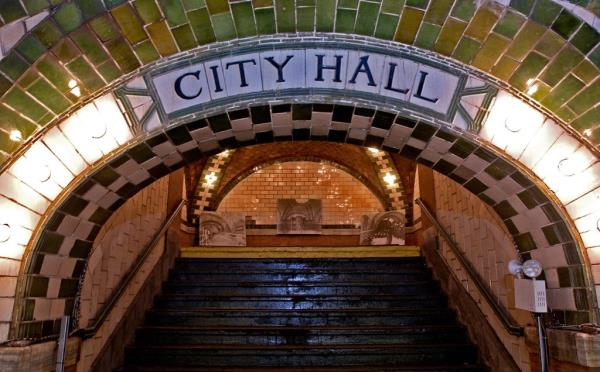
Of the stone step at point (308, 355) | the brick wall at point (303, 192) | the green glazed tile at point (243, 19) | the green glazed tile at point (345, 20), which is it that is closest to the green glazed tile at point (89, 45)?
the green glazed tile at point (243, 19)

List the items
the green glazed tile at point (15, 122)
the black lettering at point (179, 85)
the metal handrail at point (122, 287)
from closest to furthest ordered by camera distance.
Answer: the green glazed tile at point (15, 122) < the black lettering at point (179, 85) < the metal handrail at point (122, 287)

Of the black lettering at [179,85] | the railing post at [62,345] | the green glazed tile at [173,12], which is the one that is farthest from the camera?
the railing post at [62,345]

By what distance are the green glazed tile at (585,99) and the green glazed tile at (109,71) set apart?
242 centimetres

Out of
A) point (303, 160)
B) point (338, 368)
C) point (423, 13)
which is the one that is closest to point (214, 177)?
point (303, 160)

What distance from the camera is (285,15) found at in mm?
2543

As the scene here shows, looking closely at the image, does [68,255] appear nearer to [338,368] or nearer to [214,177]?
[338,368]

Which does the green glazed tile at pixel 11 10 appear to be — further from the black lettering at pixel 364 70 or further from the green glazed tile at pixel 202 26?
the black lettering at pixel 364 70

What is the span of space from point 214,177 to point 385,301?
6.01 metres

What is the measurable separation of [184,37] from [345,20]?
928mm

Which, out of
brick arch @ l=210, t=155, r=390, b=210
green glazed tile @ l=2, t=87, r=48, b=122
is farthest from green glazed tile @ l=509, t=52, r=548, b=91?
brick arch @ l=210, t=155, r=390, b=210

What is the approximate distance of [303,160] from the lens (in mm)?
10742

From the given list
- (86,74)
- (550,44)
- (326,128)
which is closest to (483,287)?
(326,128)

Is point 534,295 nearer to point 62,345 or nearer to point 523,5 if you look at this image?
point 523,5

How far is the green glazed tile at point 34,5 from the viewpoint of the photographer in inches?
84.7
